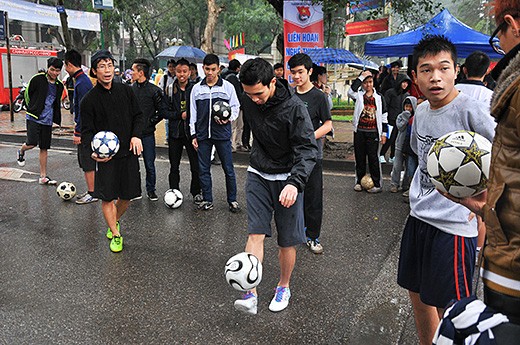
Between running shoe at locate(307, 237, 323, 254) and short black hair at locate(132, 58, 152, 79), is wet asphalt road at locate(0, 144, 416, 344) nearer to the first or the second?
running shoe at locate(307, 237, 323, 254)

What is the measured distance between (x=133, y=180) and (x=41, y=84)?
3.85m

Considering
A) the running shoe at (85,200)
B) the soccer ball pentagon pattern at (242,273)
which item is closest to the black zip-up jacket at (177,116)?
the running shoe at (85,200)

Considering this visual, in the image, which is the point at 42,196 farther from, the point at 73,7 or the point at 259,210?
the point at 73,7

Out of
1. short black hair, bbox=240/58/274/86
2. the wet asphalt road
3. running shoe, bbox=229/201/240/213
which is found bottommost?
the wet asphalt road

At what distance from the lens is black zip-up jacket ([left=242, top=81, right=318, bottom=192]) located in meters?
3.61

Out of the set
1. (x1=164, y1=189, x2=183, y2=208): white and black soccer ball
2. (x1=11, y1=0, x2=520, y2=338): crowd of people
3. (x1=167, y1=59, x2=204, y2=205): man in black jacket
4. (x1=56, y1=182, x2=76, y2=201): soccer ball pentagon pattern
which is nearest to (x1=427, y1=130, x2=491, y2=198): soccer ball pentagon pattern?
(x1=11, y1=0, x2=520, y2=338): crowd of people

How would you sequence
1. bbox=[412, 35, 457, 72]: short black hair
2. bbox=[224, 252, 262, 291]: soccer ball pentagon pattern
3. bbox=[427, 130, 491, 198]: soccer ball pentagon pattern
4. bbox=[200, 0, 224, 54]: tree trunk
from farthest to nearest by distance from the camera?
bbox=[200, 0, 224, 54]: tree trunk
bbox=[224, 252, 262, 291]: soccer ball pentagon pattern
bbox=[412, 35, 457, 72]: short black hair
bbox=[427, 130, 491, 198]: soccer ball pentagon pattern

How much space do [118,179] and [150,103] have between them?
7.53ft

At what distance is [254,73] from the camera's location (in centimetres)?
345

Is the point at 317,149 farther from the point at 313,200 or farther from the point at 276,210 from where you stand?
the point at 313,200

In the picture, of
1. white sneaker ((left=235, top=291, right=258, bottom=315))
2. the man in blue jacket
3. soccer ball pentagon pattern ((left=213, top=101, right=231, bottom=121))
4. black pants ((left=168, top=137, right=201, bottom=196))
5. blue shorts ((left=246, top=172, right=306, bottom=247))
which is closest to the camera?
white sneaker ((left=235, top=291, right=258, bottom=315))

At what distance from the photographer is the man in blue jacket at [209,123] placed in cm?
643

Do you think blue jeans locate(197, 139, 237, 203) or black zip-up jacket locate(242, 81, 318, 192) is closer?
black zip-up jacket locate(242, 81, 318, 192)

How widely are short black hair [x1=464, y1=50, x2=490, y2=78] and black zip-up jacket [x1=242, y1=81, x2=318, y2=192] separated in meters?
2.07
